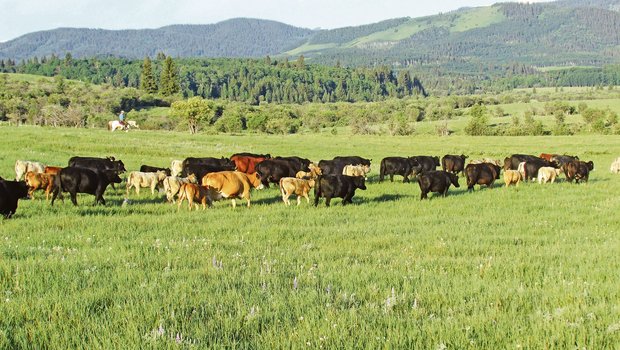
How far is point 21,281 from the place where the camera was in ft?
24.0

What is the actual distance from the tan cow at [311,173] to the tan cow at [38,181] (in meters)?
8.98

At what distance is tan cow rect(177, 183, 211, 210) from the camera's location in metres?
16.2

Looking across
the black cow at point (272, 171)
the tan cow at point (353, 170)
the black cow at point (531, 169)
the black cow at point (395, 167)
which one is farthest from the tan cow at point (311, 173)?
the black cow at point (531, 169)

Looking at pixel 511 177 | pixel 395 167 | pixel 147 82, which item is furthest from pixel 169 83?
pixel 511 177

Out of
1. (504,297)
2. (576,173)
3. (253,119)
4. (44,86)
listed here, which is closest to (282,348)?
(504,297)

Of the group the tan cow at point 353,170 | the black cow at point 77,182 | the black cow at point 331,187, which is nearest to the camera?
the black cow at point 77,182

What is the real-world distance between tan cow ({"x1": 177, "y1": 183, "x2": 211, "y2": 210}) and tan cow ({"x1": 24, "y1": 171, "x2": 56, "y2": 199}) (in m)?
4.52

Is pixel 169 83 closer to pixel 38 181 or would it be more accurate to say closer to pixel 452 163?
pixel 452 163

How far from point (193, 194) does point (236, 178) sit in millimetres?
1786

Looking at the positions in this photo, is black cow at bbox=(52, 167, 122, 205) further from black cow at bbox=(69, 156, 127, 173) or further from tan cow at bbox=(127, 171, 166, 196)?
black cow at bbox=(69, 156, 127, 173)

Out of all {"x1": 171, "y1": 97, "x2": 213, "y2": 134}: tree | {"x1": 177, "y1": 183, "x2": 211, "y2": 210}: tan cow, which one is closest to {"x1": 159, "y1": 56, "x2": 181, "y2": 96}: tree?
{"x1": 171, "y1": 97, "x2": 213, "y2": 134}: tree

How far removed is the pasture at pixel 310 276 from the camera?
533 cm

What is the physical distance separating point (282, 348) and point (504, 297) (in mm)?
3354

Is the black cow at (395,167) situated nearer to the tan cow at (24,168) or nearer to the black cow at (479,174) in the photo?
the black cow at (479,174)
